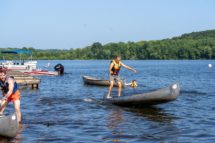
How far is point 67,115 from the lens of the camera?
1253 cm

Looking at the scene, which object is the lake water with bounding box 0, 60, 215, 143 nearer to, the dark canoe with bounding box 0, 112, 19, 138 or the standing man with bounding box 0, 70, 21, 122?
the dark canoe with bounding box 0, 112, 19, 138

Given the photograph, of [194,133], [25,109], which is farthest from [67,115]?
[194,133]

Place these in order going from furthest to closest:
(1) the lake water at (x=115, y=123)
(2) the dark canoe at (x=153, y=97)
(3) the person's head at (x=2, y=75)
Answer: (2) the dark canoe at (x=153, y=97) → (3) the person's head at (x=2, y=75) → (1) the lake water at (x=115, y=123)

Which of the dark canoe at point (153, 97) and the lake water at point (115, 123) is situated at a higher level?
the dark canoe at point (153, 97)

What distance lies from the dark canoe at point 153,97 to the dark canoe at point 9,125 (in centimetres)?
680

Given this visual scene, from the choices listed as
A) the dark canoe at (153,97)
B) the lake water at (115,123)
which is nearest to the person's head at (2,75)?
the lake water at (115,123)

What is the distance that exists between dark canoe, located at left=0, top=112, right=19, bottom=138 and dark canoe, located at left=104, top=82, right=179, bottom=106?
22.3ft

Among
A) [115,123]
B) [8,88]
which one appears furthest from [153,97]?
[8,88]

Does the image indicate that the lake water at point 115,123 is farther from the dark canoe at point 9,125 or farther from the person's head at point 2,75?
the person's head at point 2,75

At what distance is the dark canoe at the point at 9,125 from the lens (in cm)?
814

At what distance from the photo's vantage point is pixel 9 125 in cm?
823

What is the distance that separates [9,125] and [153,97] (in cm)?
716

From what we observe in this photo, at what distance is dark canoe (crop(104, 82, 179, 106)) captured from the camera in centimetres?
1263

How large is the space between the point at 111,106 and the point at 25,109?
447cm
